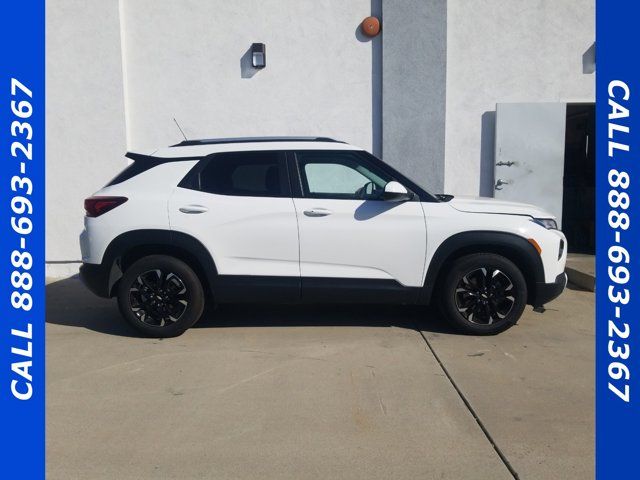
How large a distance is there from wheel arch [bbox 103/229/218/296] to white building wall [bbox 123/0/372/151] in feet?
12.0

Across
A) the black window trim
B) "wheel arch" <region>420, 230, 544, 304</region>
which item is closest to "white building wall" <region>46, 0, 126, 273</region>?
the black window trim

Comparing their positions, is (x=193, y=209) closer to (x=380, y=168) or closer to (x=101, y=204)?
(x=101, y=204)

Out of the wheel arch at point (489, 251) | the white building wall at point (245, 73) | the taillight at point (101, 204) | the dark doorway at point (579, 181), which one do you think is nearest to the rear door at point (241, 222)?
the taillight at point (101, 204)

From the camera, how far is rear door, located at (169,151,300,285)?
5145mm

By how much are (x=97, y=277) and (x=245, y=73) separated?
4320mm

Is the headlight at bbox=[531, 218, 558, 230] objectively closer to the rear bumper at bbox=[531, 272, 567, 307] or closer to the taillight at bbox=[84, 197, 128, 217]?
the rear bumper at bbox=[531, 272, 567, 307]

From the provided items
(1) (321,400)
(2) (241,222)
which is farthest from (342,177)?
(1) (321,400)

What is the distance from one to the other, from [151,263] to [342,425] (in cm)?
251

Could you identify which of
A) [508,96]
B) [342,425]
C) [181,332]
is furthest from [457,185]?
[342,425]

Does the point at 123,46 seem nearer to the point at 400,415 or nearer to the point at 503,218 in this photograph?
the point at 503,218

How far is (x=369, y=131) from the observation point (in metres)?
8.56

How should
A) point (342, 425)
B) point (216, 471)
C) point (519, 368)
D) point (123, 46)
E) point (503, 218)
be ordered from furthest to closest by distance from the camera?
point (123, 46) → point (503, 218) → point (519, 368) → point (342, 425) → point (216, 471)

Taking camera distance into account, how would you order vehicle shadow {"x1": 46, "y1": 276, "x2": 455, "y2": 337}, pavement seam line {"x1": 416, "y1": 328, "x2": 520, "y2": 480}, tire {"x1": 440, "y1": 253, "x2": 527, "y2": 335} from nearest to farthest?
pavement seam line {"x1": 416, "y1": 328, "x2": 520, "y2": 480} → tire {"x1": 440, "y1": 253, "x2": 527, "y2": 335} → vehicle shadow {"x1": 46, "y1": 276, "x2": 455, "y2": 337}

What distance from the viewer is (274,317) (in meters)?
6.00
